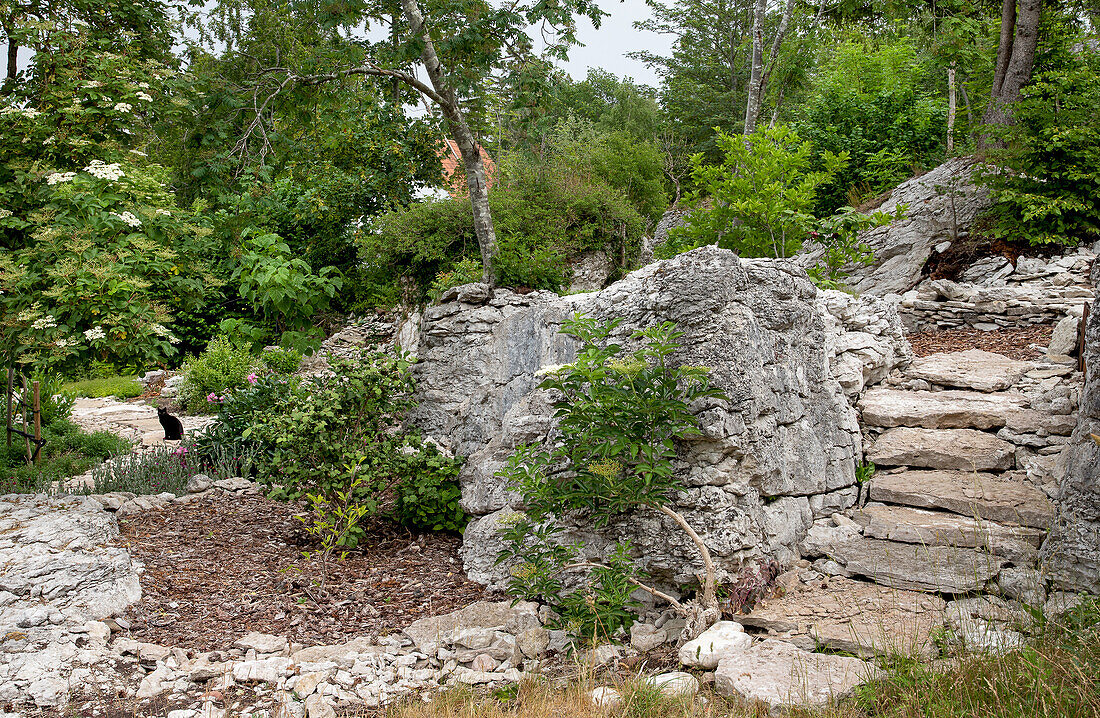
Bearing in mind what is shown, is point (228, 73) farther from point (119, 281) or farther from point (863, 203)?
point (863, 203)

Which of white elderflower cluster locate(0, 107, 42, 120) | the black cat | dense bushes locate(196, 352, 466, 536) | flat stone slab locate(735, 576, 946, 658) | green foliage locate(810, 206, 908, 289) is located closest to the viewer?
flat stone slab locate(735, 576, 946, 658)

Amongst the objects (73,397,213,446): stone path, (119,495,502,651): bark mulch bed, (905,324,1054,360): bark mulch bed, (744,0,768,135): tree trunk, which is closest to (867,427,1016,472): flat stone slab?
(905,324,1054,360): bark mulch bed

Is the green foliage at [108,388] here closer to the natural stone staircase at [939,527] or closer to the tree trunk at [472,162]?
the tree trunk at [472,162]

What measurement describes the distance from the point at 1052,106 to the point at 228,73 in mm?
9226

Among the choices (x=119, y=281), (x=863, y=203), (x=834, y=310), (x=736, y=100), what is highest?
(x=736, y=100)

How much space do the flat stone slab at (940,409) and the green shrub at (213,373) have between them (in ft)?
27.8

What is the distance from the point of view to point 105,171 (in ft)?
17.1

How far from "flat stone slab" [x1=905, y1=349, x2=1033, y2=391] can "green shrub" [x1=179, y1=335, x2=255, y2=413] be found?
28.8ft

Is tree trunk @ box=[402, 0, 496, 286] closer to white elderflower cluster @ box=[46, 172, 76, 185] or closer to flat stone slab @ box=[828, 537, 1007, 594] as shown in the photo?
white elderflower cluster @ box=[46, 172, 76, 185]

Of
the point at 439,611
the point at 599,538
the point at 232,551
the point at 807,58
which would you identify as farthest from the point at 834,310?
the point at 807,58

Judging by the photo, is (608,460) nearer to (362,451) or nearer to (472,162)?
(362,451)

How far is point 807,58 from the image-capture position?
13.8 metres

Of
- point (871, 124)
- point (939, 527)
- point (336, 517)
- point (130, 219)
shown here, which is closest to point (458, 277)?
point (336, 517)

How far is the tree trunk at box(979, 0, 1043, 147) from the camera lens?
30.8 ft
